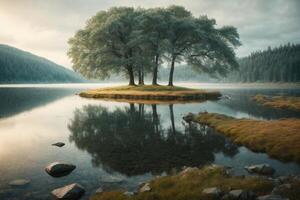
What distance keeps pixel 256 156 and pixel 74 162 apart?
12577 millimetres

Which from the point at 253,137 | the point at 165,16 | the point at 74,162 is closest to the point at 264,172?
the point at 253,137

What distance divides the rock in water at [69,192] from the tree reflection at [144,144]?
3.69m

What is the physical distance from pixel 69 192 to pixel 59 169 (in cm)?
395

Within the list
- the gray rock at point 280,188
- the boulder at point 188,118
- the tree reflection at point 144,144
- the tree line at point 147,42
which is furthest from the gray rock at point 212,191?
the tree line at point 147,42

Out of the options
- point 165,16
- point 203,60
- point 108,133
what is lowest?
point 108,133

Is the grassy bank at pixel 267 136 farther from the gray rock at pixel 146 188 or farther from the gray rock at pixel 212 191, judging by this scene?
the gray rock at pixel 146 188

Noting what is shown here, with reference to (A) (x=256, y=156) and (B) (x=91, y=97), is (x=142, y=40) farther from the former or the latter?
(A) (x=256, y=156)

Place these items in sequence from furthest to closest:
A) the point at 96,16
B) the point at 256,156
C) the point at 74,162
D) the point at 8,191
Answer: the point at 96,16 → the point at 256,156 → the point at 74,162 → the point at 8,191

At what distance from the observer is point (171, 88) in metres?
74.6

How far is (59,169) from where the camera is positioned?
16000mm

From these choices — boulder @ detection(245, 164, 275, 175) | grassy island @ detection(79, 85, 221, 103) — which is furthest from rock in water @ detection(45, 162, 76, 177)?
grassy island @ detection(79, 85, 221, 103)

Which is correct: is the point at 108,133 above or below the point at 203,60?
below

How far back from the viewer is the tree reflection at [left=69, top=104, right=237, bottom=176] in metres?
Result: 17.8

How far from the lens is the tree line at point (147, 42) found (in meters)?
70.5
